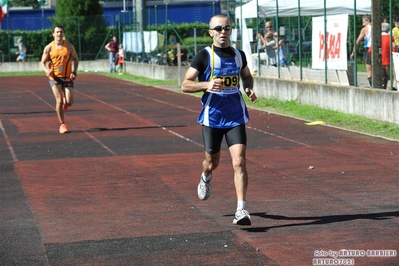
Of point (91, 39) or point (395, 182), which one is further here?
point (91, 39)

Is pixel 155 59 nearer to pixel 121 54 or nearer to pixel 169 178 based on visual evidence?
pixel 121 54

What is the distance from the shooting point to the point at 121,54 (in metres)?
48.8

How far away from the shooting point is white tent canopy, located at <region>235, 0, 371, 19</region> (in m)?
24.1

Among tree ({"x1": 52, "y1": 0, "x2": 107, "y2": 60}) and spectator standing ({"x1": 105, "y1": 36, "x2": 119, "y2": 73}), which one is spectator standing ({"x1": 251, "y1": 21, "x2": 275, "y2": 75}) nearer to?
spectator standing ({"x1": 105, "y1": 36, "x2": 119, "y2": 73})

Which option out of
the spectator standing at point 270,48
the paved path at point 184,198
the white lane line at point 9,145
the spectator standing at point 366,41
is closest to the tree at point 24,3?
the spectator standing at point 270,48

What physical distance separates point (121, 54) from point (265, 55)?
21.1 meters

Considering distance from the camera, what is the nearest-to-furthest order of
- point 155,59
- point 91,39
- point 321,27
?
point 321,27, point 155,59, point 91,39

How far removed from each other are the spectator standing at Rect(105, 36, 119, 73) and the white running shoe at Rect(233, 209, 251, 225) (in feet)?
133

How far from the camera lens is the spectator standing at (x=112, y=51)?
49.3 m

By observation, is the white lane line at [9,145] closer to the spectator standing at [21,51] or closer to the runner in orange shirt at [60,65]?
the runner in orange shirt at [60,65]

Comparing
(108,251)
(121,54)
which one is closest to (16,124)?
(108,251)

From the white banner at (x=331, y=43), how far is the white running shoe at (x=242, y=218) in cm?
1287

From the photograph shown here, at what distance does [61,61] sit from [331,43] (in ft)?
22.7

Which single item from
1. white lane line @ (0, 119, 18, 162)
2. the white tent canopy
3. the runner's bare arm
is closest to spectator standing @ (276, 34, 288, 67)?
the white tent canopy
